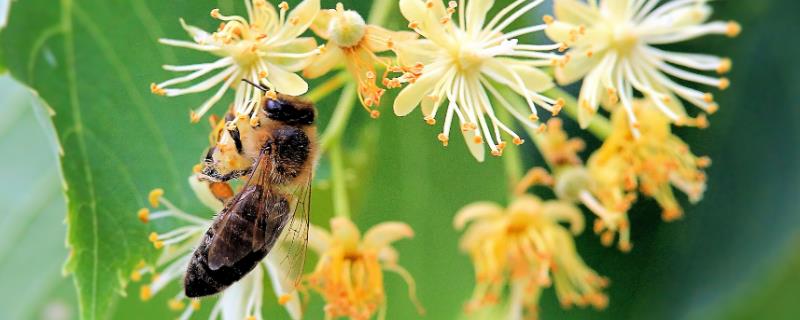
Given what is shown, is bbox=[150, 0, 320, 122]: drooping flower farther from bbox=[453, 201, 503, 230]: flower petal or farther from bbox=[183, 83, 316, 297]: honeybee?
bbox=[453, 201, 503, 230]: flower petal

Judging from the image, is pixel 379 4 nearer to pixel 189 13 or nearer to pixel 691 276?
pixel 189 13

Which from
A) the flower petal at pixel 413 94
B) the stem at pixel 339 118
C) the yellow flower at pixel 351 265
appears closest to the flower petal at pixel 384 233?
the yellow flower at pixel 351 265

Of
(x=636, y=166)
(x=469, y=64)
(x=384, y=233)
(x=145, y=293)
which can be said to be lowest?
(x=145, y=293)

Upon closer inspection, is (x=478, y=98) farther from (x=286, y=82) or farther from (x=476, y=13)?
(x=286, y=82)

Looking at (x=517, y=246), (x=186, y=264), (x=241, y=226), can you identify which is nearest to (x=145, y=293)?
(x=186, y=264)

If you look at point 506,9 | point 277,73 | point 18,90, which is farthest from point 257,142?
point 18,90

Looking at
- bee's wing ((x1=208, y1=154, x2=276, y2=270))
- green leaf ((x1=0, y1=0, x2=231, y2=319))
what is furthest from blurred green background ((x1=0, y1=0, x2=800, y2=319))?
bee's wing ((x1=208, y1=154, x2=276, y2=270))
